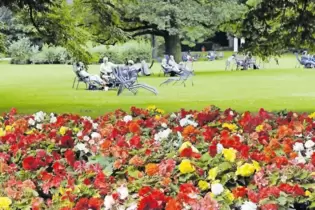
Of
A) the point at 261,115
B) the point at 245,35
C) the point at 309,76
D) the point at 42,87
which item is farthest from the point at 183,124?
the point at 309,76

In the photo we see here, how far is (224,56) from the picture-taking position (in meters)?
56.3

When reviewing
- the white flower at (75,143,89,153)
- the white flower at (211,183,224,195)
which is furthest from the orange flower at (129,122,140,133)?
the white flower at (211,183,224,195)

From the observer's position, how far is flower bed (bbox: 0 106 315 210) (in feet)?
12.4

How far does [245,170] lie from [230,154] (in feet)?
1.00

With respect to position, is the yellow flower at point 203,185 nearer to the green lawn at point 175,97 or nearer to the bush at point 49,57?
the green lawn at point 175,97

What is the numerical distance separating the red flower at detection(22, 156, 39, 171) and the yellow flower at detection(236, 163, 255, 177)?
4.64 ft

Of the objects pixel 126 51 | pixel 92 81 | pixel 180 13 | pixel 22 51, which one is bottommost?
pixel 92 81

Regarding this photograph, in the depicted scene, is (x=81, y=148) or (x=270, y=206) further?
(x=81, y=148)

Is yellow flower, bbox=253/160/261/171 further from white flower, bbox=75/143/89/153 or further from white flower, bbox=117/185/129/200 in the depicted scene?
white flower, bbox=75/143/89/153

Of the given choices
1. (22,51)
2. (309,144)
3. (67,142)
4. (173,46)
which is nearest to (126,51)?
(22,51)

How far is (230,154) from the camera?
444 centimetres

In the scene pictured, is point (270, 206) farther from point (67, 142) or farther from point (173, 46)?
point (173, 46)

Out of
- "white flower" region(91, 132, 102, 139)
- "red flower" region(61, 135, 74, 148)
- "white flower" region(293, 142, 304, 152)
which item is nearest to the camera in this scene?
"white flower" region(293, 142, 304, 152)

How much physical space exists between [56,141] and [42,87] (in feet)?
60.9
